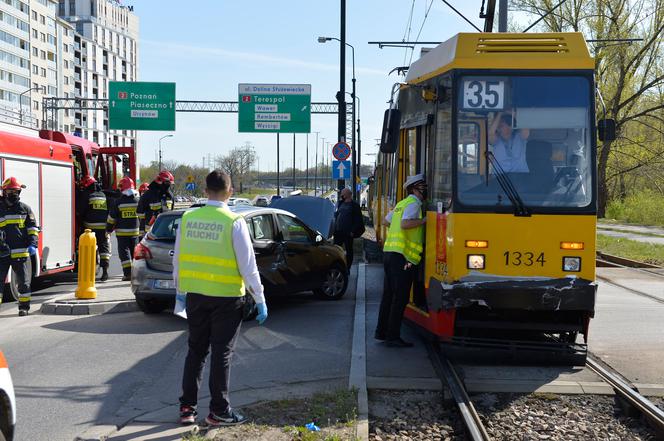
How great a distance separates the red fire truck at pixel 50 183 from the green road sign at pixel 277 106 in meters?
16.5

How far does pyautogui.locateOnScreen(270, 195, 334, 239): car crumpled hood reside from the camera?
17895mm

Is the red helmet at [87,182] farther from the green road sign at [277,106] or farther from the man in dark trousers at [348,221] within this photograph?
the green road sign at [277,106]

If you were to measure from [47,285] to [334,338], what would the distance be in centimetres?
766

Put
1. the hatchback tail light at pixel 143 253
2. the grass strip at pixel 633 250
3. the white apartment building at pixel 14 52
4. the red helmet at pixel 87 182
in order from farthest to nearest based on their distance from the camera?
the white apartment building at pixel 14 52, the grass strip at pixel 633 250, the red helmet at pixel 87 182, the hatchback tail light at pixel 143 253

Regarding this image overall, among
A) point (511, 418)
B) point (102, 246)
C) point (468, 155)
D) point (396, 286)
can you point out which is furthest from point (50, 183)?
point (511, 418)

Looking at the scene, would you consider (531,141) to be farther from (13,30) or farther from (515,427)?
(13,30)

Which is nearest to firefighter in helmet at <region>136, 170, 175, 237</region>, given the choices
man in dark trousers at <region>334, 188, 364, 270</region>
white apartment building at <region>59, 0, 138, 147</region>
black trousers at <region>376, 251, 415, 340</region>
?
man in dark trousers at <region>334, 188, 364, 270</region>

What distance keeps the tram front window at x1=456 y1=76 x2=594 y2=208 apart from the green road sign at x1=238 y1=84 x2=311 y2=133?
2429 centimetres

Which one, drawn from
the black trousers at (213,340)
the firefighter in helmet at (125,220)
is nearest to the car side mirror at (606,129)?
the black trousers at (213,340)

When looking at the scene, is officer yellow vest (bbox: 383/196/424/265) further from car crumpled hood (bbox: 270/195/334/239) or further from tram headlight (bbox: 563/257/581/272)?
car crumpled hood (bbox: 270/195/334/239)

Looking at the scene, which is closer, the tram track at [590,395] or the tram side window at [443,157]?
the tram track at [590,395]

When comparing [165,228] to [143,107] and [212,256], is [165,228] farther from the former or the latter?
[143,107]

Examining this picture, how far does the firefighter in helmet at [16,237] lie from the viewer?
1017 centimetres

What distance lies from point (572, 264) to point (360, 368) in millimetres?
2325
